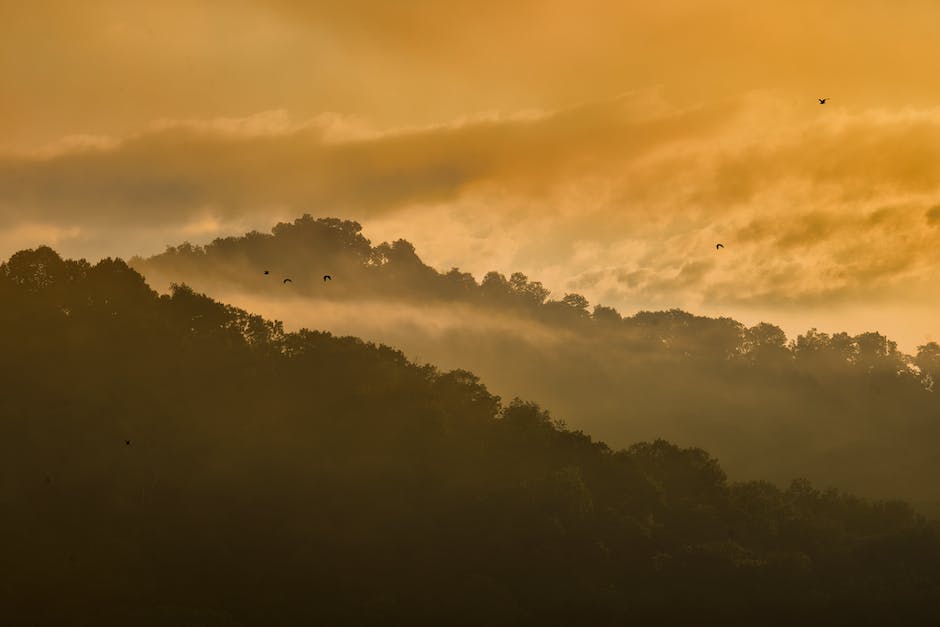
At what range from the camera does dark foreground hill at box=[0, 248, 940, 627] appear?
86125 millimetres

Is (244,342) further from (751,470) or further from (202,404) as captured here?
(751,470)

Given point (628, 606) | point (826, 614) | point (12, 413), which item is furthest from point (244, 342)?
point (826, 614)

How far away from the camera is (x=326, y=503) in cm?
9788

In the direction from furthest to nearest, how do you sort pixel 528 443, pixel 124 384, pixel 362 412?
pixel 528 443, pixel 362 412, pixel 124 384

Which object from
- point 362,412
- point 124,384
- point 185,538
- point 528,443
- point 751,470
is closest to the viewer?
point 185,538

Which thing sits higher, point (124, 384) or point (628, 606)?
point (124, 384)

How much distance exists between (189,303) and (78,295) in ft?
34.2

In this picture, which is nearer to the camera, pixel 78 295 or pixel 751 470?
pixel 78 295

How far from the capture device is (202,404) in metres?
101

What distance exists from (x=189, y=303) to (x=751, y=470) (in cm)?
10570

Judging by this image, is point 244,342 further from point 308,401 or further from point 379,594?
point 379,594

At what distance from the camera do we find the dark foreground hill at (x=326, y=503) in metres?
86.1

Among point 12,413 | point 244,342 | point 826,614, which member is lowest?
point 826,614

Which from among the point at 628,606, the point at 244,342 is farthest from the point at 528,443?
the point at 244,342
